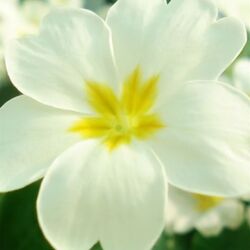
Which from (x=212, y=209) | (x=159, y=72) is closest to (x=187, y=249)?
(x=212, y=209)

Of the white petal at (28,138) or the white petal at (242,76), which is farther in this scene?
the white petal at (242,76)

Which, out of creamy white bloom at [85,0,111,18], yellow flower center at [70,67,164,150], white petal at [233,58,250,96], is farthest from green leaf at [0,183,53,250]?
creamy white bloom at [85,0,111,18]

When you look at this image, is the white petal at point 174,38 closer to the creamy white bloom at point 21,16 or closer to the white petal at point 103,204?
the white petal at point 103,204

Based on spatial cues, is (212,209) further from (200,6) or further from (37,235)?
(200,6)

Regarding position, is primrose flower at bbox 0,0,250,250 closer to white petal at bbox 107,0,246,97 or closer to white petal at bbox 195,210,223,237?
white petal at bbox 107,0,246,97

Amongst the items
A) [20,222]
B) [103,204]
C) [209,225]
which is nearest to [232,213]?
[209,225]

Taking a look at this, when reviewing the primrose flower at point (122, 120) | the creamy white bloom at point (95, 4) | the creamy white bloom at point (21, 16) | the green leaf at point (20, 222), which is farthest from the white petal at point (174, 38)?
the creamy white bloom at point (95, 4)

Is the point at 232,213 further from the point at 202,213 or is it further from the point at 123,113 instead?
the point at 123,113
